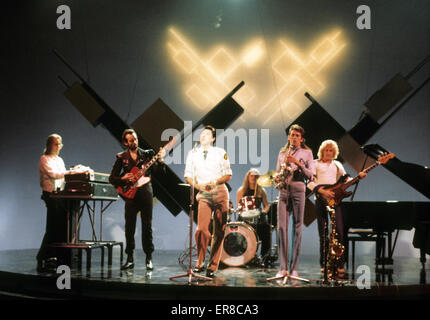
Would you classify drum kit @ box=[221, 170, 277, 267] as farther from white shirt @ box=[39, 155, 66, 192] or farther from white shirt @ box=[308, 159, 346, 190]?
white shirt @ box=[39, 155, 66, 192]

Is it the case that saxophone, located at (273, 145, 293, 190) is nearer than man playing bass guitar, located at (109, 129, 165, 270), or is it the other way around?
saxophone, located at (273, 145, 293, 190)

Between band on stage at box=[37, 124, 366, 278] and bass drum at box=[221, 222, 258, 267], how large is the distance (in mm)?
→ 13

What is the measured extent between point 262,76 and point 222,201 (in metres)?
3.64

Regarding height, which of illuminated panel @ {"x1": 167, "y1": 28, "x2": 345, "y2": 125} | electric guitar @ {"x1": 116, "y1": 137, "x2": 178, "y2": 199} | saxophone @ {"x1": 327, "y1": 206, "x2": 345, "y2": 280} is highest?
illuminated panel @ {"x1": 167, "y1": 28, "x2": 345, "y2": 125}

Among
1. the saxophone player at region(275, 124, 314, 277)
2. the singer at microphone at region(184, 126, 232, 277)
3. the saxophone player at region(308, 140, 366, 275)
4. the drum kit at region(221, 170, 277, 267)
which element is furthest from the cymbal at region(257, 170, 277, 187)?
the saxophone player at region(275, 124, 314, 277)

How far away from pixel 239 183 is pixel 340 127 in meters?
2.05

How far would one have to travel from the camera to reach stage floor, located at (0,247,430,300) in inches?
148

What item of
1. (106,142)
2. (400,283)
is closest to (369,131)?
(400,283)

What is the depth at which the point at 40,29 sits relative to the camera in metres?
7.65

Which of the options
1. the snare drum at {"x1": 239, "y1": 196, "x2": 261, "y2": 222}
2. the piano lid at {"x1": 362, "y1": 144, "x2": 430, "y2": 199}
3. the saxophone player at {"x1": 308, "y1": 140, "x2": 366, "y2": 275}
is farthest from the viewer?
the piano lid at {"x1": 362, "y1": 144, "x2": 430, "y2": 199}

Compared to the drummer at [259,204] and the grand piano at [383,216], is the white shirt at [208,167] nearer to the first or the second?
the drummer at [259,204]

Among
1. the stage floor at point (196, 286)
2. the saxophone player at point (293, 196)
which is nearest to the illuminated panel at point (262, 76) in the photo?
the saxophone player at point (293, 196)

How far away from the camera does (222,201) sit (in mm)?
4391
